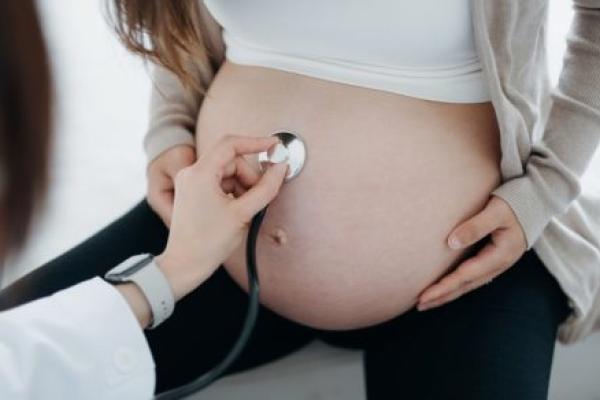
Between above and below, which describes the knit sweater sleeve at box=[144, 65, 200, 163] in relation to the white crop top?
below

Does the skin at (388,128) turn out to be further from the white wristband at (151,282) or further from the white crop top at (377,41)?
the white wristband at (151,282)

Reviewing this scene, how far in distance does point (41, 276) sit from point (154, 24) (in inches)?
13.5

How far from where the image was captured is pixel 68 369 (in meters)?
0.63

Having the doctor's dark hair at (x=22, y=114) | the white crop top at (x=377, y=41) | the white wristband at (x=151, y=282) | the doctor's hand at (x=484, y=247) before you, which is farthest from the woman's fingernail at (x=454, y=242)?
the doctor's dark hair at (x=22, y=114)

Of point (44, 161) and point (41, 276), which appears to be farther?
point (41, 276)

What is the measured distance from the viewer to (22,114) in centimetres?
47

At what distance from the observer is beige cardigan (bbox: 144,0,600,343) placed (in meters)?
0.82

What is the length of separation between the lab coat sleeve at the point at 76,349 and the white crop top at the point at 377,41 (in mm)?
355

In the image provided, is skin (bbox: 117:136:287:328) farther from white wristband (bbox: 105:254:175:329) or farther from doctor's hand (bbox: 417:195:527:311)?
doctor's hand (bbox: 417:195:527:311)

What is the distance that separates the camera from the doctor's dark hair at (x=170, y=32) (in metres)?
0.93

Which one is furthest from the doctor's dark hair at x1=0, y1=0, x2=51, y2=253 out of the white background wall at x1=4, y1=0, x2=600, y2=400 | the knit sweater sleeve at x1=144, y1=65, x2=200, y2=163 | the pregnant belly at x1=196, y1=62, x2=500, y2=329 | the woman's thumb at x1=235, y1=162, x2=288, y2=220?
the white background wall at x1=4, y1=0, x2=600, y2=400

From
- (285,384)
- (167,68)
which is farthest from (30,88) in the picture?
(285,384)

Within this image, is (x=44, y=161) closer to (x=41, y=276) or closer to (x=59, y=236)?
(x=41, y=276)

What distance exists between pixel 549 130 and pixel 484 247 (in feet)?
0.51
